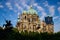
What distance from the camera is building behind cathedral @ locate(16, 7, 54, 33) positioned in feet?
82.6

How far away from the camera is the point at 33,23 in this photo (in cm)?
2602

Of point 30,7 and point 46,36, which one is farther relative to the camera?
point 30,7

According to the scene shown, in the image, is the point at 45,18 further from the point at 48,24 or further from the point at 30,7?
→ the point at 30,7

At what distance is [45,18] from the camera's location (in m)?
26.5

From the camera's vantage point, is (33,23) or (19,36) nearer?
(19,36)

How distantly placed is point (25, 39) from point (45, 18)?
12398 mm

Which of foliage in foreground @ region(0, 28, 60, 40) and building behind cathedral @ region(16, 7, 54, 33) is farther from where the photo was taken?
building behind cathedral @ region(16, 7, 54, 33)

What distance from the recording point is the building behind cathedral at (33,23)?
25.2 metres

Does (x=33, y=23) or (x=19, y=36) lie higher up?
(x=33, y=23)

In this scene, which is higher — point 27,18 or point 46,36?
point 27,18

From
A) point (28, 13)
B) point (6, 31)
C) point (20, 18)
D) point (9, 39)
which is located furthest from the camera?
point (28, 13)

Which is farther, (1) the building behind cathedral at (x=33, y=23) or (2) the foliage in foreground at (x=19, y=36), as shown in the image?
(1) the building behind cathedral at (x=33, y=23)

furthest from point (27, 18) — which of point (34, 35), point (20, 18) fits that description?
point (34, 35)

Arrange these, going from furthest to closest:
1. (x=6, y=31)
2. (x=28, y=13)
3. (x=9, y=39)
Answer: (x=28, y=13), (x=6, y=31), (x=9, y=39)
